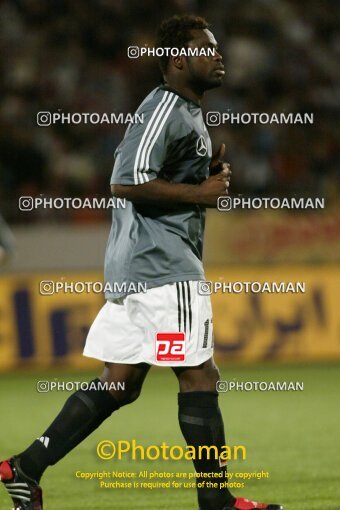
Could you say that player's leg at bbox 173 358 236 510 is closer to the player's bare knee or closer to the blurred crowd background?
the player's bare knee

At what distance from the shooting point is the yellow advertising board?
1145 cm

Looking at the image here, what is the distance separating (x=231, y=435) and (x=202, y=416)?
280 cm

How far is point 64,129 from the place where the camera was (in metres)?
13.0

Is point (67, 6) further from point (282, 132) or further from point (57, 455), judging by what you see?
point (57, 455)

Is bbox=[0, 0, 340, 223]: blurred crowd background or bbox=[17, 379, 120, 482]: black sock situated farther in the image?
bbox=[0, 0, 340, 223]: blurred crowd background

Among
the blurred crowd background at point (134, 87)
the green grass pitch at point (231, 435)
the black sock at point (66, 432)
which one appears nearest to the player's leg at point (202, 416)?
Result: the black sock at point (66, 432)

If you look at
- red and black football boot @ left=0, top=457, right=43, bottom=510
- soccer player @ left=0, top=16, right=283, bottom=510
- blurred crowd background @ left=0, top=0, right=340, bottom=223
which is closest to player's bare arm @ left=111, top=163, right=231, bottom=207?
soccer player @ left=0, top=16, right=283, bottom=510

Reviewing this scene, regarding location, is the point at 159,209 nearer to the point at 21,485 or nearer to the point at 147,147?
the point at 147,147

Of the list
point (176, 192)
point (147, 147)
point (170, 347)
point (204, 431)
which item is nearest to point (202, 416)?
point (204, 431)

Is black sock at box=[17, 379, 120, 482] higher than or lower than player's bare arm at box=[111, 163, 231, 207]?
lower

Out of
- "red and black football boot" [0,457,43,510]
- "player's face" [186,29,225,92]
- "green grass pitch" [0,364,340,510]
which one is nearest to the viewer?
"red and black football boot" [0,457,43,510]

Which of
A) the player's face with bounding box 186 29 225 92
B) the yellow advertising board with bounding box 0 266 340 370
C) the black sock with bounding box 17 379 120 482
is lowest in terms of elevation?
the black sock with bounding box 17 379 120 482

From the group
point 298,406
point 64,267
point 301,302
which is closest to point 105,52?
point 64,267

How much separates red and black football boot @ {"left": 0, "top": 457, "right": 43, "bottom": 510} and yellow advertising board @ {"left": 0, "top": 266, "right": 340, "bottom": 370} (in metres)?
6.80
